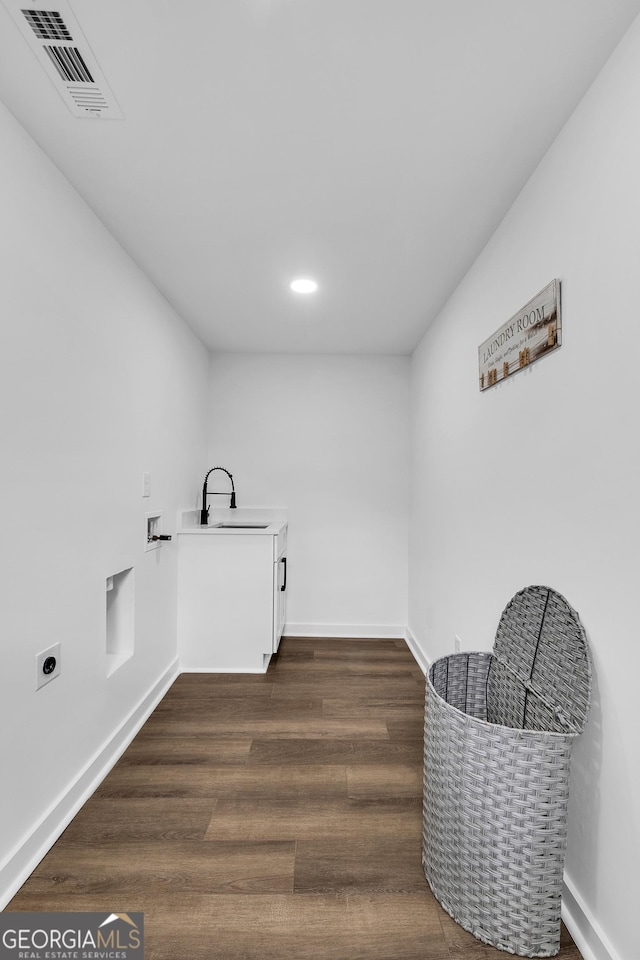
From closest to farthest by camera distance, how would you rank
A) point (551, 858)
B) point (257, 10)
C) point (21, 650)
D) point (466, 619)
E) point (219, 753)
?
point (257, 10), point (551, 858), point (21, 650), point (219, 753), point (466, 619)

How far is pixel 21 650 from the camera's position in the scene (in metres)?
1.58

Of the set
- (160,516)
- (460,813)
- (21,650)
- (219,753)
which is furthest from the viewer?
(160,516)

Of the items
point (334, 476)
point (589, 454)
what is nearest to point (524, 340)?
point (589, 454)

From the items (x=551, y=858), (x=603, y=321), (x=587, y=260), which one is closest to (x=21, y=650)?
(x=551, y=858)

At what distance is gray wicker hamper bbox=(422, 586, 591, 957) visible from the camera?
1309mm

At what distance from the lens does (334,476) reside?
430 centimetres

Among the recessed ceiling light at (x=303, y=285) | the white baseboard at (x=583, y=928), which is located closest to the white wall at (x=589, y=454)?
the white baseboard at (x=583, y=928)

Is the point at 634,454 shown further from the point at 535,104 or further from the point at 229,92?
the point at 229,92

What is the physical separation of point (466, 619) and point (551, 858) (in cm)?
123

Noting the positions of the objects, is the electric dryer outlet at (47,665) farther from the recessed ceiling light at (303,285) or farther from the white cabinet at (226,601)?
the recessed ceiling light at (303,285)

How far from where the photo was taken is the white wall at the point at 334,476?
4.27 m

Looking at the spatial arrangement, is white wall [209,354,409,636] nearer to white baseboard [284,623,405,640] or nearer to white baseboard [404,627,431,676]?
white baseboard [284,623,405,640]

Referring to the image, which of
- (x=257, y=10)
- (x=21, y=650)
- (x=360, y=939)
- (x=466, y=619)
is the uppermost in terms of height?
(x=257, y=10)

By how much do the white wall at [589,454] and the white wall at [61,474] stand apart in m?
1.72
